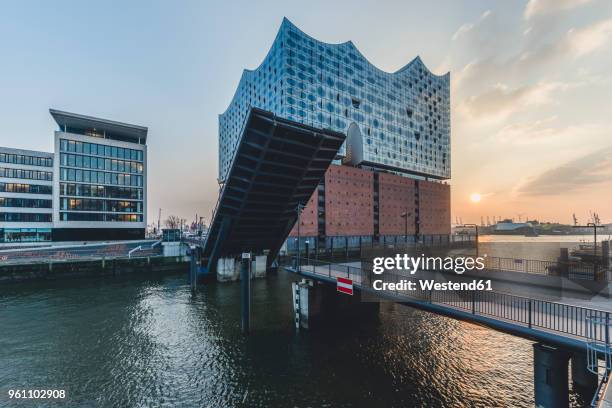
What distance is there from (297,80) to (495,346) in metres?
64.1

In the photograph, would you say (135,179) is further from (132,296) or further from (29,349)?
(29,349)

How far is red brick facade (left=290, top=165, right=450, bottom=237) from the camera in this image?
215 feet

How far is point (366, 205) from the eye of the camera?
72688 millimetres

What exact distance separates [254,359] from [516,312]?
12317mm

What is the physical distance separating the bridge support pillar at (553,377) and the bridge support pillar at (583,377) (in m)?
3.84

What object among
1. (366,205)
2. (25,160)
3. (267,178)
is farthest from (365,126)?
(25,160)

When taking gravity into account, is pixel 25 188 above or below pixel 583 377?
above

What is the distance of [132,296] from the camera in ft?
88.2

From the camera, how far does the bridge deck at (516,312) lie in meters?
8.47

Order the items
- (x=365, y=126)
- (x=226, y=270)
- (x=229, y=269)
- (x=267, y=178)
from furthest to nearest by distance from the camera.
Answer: (x=365, y=126) < (x=229, y=269) < (x=226, y=270) < (x=267, y=178)

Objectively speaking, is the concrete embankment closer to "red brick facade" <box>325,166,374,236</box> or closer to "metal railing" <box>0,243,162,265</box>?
"metal railing" <box>0,243,162,265</box>

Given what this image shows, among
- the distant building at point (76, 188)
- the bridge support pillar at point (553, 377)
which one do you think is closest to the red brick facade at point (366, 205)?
the distant building at point (76, 188)

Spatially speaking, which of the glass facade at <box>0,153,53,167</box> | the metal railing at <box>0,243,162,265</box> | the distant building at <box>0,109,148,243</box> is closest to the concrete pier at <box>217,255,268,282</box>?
the metal railing at <box>0,243,162,265</box>

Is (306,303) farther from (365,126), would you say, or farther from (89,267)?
(365,126)
